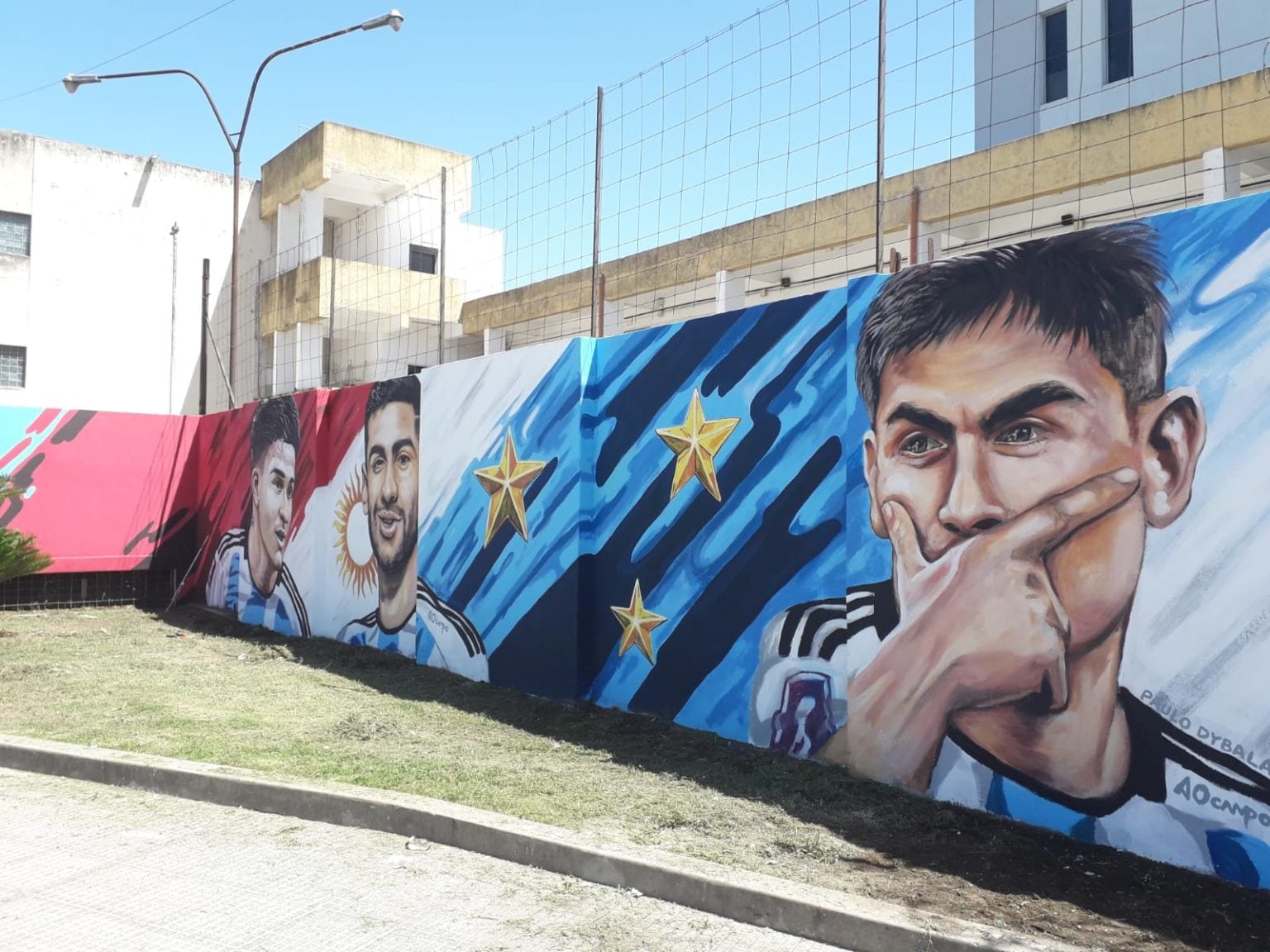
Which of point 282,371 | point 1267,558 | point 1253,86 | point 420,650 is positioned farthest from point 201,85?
point 1267,558

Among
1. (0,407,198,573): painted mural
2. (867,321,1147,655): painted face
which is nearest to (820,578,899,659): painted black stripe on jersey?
(867,321,1147,655): painted face

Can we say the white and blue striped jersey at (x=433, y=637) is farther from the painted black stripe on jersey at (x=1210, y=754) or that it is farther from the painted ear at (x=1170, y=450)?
the painted ear at (x=1170, y=450)

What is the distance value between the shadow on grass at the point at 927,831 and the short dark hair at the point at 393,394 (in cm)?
288

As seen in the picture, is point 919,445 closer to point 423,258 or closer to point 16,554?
point 16,554

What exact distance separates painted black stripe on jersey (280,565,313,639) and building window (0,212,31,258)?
16.4m

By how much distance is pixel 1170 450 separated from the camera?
4605 millimetres

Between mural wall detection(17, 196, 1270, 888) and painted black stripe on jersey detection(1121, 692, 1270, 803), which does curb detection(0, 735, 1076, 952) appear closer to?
painted black stripe on jersey detection(1121, 692, 1270, 803)

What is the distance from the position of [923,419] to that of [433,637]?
5.14 m

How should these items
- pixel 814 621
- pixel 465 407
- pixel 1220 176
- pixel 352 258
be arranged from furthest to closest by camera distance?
pixel 352 258 < pixel 1220 176 < pixel 465 407 < pixel 814 621

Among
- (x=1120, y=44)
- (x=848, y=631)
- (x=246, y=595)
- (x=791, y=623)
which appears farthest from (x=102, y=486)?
(x=1120, y=44)

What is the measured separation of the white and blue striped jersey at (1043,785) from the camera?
14.2 feet

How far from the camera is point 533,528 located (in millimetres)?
8242

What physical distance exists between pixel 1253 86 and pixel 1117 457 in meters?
8.21

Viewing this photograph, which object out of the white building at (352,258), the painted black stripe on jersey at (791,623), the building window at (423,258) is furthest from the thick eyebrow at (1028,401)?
the building window at (423,258)
